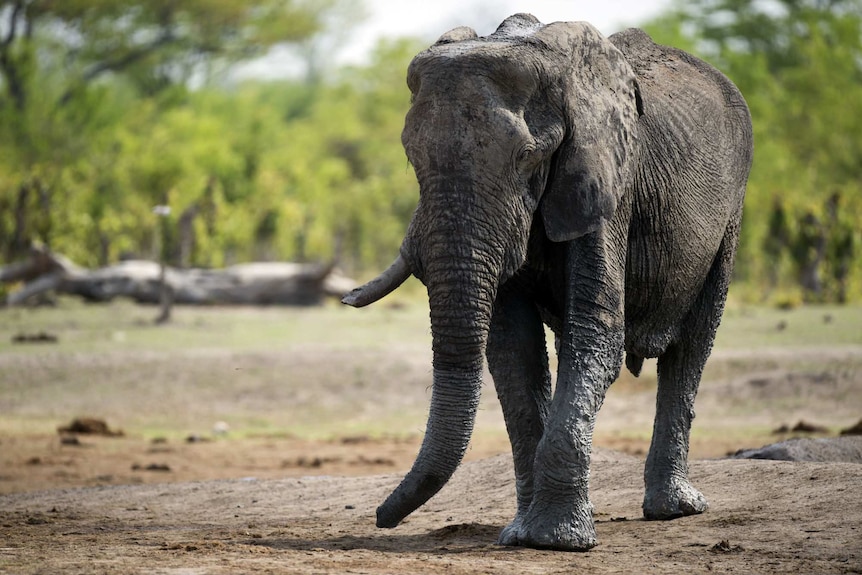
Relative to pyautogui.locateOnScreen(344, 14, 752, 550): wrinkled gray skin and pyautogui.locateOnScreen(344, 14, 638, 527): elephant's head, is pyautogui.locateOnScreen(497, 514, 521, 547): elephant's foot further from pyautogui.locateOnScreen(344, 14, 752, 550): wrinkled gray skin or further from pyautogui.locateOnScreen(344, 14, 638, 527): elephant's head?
pyautogui.locateOnScreen(344, 14, 638, 527): elephant's head

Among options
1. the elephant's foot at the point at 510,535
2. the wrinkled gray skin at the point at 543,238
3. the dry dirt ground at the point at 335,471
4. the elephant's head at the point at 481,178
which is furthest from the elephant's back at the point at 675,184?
the elephant's foot at the point at 510,535

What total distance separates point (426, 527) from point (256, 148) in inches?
1384

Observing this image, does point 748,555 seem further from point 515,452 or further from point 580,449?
point 515,452

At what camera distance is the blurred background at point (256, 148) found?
2944 centimetres

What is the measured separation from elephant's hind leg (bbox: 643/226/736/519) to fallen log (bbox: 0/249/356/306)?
59.6ft

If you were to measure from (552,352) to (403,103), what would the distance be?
38275 millimetres

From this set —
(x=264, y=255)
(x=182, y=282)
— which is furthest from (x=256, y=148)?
(x=182, y=282)

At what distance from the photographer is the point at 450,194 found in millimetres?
5684

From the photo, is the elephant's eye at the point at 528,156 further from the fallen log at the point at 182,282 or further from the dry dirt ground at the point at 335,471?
the fallen log at the point at 182,282

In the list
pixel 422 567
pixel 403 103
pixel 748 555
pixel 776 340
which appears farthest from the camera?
pixel 403 103

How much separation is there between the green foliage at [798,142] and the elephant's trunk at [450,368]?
21.0m

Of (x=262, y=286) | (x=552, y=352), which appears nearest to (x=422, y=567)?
(x=552, y=352)

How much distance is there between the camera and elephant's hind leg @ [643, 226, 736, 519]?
281 inches

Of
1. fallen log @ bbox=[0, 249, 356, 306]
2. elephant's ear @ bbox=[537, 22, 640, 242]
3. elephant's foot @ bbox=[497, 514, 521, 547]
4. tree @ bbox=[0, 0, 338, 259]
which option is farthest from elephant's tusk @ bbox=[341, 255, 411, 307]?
tree @ bbox=[0, 0, 338, 259]
